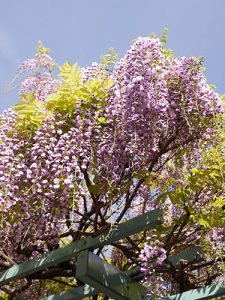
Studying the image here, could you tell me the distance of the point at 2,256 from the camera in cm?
350

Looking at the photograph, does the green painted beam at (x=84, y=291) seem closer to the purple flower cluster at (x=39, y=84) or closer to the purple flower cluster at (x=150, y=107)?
the purple flower cluster at (x=150, y=107)

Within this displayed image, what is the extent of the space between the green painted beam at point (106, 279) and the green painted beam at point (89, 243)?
0.27ft

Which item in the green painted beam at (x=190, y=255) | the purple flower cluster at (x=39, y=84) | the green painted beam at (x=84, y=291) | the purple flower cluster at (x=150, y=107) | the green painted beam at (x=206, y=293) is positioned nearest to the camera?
the green painted beam at (x=206, y=293)

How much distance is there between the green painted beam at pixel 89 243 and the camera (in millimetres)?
2948

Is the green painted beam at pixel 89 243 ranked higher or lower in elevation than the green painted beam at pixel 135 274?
higher

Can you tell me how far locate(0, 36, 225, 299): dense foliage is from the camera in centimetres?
313

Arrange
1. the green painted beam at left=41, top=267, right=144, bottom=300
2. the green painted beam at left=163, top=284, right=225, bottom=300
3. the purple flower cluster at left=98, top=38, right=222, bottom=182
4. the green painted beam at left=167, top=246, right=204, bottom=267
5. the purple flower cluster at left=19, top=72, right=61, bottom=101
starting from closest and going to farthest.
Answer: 1. the green painted beam at left=163, top=284, right=225, bottom=300
2. the purple flower cluster at left=98, top=38, right=222, bottom=182
3. the green painted beam at left=41, top=267, right=144, bottom=300
4. the green painted beam at left=167, top=246, right=204, bottom=267
5. the purple flower cluster at left=19, top=72, right=61, bottom=101

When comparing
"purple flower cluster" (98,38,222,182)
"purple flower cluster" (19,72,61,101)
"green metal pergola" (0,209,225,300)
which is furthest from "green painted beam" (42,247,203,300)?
"purple flower cluster" (19,72,61,101)

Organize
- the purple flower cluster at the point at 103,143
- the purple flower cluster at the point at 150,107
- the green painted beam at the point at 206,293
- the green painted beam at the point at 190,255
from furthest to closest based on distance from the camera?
the green painted beam at the point at 190,255 < the purple flower cluster at the point at 150,107 < the purple flower cluster at the point at 103,143 < the green painted beam at the point at 206,293

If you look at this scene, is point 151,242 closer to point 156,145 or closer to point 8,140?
point 156,145

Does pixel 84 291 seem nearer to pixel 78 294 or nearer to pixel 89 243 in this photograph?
pixel 78 294

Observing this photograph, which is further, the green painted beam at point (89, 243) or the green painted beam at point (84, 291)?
the green painted beam at point (84, 291)

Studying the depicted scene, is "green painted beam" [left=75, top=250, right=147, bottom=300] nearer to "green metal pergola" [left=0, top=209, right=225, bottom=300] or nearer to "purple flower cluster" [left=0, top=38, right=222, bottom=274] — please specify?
"green metal pergola" [left=0, top=209, right=225, bottom=300]

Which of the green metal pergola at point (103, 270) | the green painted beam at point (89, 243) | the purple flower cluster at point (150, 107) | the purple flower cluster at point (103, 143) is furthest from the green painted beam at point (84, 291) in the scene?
the purple flower cluster at point (150, 107)
